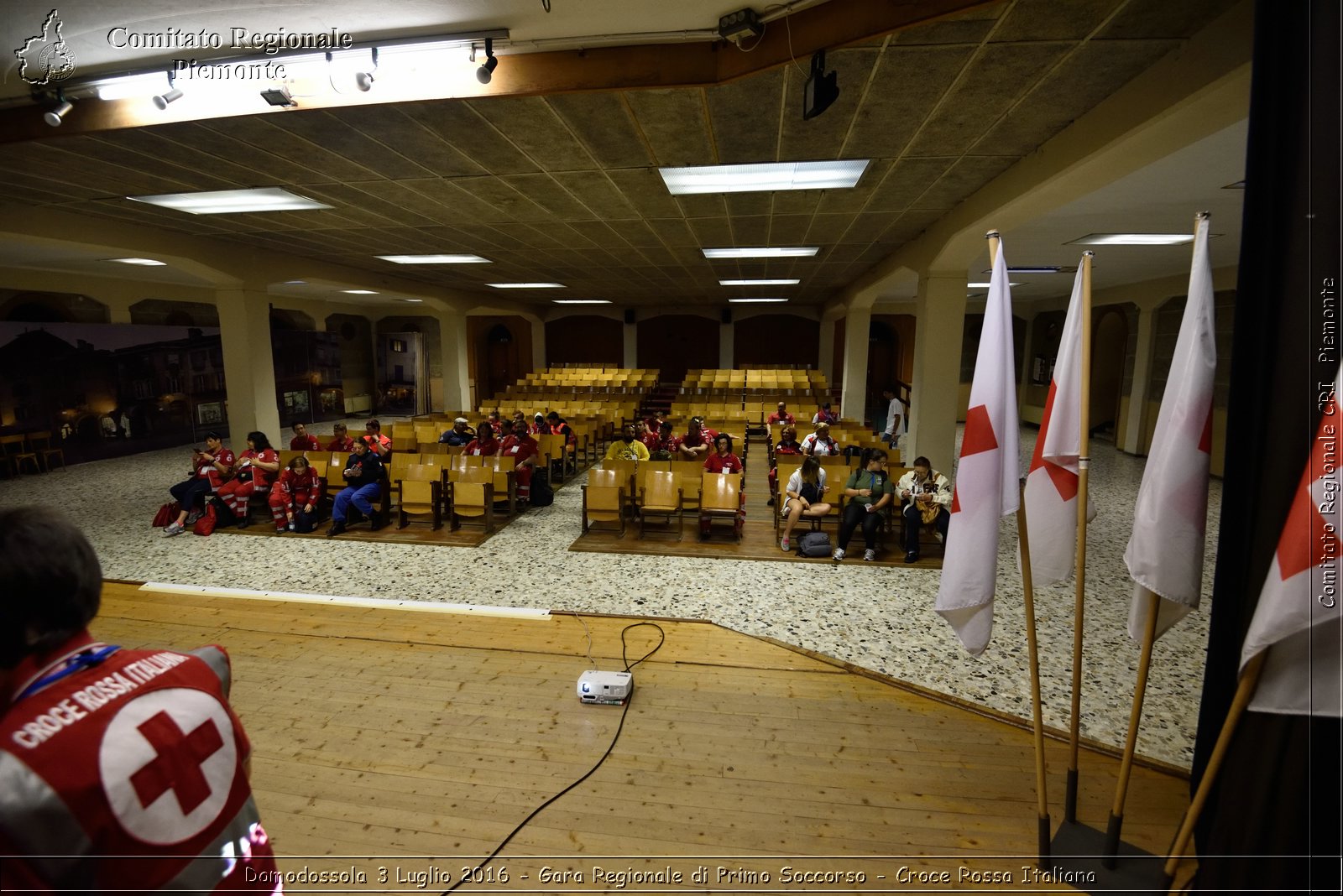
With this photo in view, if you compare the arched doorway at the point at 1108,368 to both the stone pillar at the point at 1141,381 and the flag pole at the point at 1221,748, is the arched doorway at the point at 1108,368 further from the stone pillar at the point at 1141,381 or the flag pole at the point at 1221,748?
the flag pole at the point at 1221,748

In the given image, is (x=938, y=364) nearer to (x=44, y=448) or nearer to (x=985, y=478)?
(x=985, y=478)

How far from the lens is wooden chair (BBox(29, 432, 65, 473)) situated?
10930 mm

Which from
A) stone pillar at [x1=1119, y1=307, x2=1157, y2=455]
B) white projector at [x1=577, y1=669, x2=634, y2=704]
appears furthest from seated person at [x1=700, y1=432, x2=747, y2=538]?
stone pillar at [x1=1119, y1=307, x2=1157, y2=455]

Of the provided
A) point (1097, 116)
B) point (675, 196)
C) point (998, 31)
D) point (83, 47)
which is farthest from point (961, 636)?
point (83, 47)

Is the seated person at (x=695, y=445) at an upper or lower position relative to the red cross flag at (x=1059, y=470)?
lower

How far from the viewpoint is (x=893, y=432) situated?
11398 mm

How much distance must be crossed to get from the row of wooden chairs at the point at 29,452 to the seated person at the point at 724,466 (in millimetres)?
12747

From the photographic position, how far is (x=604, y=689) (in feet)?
10.9

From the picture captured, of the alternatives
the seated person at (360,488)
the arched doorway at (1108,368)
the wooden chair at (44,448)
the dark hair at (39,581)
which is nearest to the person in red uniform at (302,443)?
the seated person at (360,488)

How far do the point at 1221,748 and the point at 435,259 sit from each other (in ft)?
40.0

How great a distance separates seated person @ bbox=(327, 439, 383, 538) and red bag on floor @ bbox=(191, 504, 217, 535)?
1383 mm

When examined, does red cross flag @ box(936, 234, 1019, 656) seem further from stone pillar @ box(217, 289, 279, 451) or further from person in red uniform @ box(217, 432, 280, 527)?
stone pillar @ box(217, 289, 279, 451)

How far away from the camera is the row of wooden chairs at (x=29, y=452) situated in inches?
411

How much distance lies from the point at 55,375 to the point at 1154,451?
664 inches
